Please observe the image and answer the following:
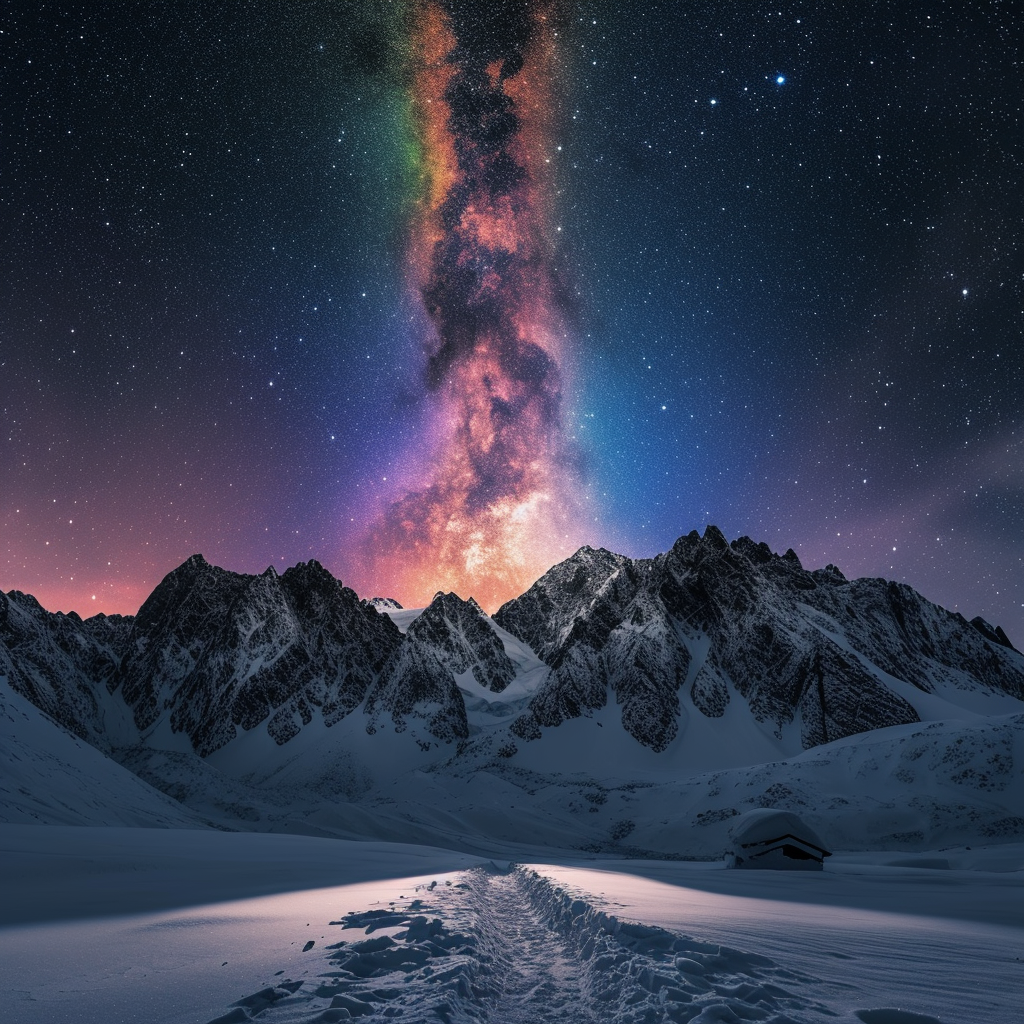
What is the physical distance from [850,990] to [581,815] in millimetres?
89372

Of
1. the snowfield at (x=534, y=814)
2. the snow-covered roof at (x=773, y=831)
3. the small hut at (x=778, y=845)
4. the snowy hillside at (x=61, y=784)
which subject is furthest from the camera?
the snowy hillside at (x=61, y=784)

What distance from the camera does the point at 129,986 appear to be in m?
3.86

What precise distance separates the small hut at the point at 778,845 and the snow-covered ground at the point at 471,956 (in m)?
19.7

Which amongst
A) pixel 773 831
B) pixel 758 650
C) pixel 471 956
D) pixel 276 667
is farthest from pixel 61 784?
pixel 276 667

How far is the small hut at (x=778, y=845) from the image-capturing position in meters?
28.3

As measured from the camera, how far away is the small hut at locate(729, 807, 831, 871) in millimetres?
28281

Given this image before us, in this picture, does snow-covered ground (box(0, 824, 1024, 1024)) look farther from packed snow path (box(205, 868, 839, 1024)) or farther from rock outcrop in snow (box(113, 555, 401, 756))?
rock outcrop in snow (box(113, 555, 401, 756))

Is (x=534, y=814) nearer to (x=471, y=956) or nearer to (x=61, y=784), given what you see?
(x=61, y=784)

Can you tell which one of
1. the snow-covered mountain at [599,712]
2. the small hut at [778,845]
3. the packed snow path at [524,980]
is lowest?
the small hut at [778,845]

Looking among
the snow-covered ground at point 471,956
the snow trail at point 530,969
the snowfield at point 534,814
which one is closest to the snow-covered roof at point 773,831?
the snowfield at point 534,814

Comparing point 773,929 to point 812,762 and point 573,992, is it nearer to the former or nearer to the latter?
point 573,992

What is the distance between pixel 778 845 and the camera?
28.6 meters

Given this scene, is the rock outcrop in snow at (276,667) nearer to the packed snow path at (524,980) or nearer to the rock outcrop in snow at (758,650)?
the rock outcrop in snow at (758,650)

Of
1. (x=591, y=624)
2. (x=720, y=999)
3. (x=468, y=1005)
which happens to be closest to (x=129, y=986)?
(x=468, y=1005)
